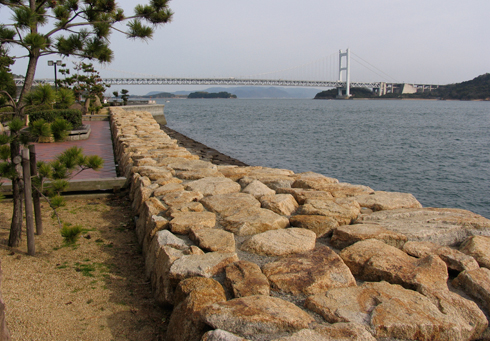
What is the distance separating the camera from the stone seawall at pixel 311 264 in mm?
1629

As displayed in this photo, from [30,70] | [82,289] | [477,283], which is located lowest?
[82,289]

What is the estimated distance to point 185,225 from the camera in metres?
2.68

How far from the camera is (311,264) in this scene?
2121mm

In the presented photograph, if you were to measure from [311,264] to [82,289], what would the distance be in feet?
4.97

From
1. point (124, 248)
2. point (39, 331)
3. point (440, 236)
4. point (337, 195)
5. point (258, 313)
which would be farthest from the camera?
point (337, 195)

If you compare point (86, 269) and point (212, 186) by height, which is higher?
point (212, 186)

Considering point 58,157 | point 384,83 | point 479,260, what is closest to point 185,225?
point 58,157

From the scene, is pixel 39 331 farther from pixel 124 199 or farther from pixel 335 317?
pixel 124 199

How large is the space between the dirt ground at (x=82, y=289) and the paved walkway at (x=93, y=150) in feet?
6.20

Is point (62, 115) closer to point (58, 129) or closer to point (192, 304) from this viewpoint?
point (58, 129)

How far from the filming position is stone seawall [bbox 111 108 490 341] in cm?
163

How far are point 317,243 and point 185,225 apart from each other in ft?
3.07

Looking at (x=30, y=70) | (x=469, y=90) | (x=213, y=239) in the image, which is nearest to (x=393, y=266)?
(x=213, y=239)

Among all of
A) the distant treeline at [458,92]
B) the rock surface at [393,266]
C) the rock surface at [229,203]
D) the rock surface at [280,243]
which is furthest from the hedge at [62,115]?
the distant treeline at [458,92]
